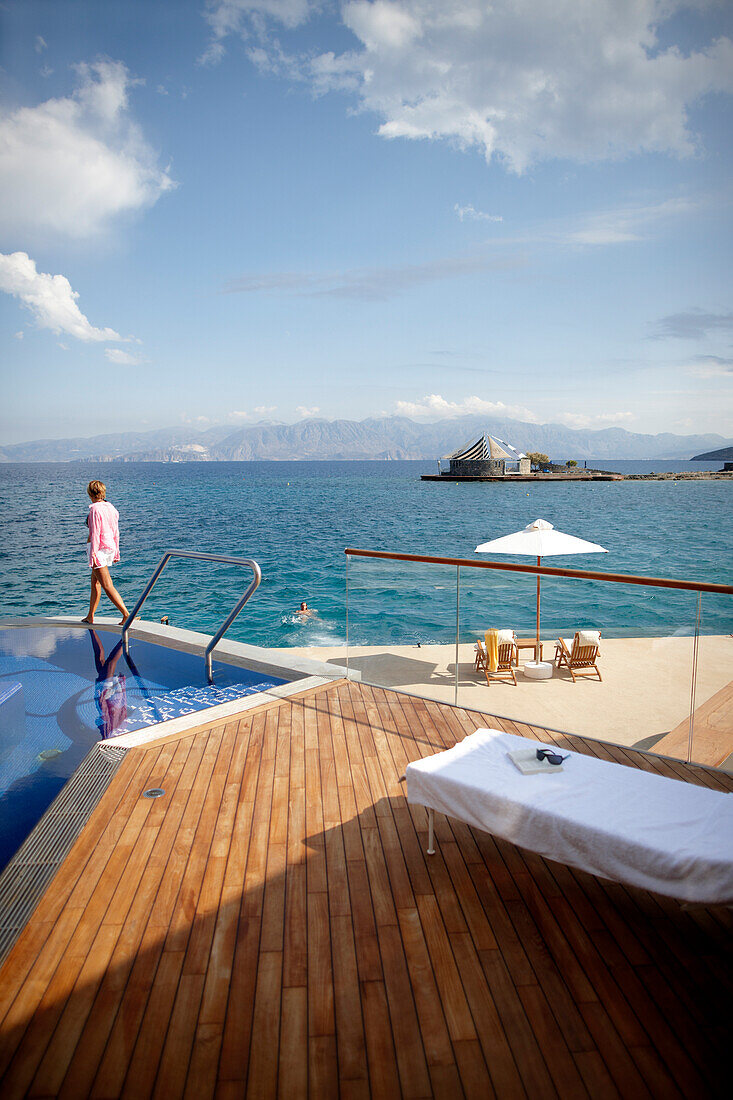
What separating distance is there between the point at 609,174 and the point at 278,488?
53704 mm

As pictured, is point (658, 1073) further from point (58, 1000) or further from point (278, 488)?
point (278, 488)

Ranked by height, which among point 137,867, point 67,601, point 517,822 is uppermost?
point 517,822

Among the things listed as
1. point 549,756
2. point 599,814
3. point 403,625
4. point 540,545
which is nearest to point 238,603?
point 403,625

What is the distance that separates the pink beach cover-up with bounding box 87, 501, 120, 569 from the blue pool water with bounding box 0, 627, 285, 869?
2.64 ft

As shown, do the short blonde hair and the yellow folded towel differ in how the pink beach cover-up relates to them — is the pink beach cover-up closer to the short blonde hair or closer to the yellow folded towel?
the short blonde hair

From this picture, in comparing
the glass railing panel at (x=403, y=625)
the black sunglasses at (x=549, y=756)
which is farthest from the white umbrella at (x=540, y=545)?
the black sunglasses at (x=549, y=756)

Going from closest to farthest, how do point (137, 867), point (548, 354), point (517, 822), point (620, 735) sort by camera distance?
point (517, 822) → point (137, 867) → point (620, 735) → point (548, 354)

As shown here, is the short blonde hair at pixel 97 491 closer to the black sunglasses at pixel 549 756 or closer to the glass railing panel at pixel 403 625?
the glass railing panel at pixel 403 625

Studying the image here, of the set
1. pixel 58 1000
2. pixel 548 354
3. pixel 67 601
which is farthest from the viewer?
pixel 548 354

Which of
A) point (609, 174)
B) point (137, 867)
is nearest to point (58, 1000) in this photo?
point (137, 867)

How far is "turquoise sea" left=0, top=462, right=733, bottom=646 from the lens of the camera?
4.61 meters

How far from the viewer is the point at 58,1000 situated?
1978mm

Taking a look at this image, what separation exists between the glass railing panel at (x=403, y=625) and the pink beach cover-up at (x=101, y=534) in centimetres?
294

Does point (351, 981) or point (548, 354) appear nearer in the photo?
point (351, 981)
